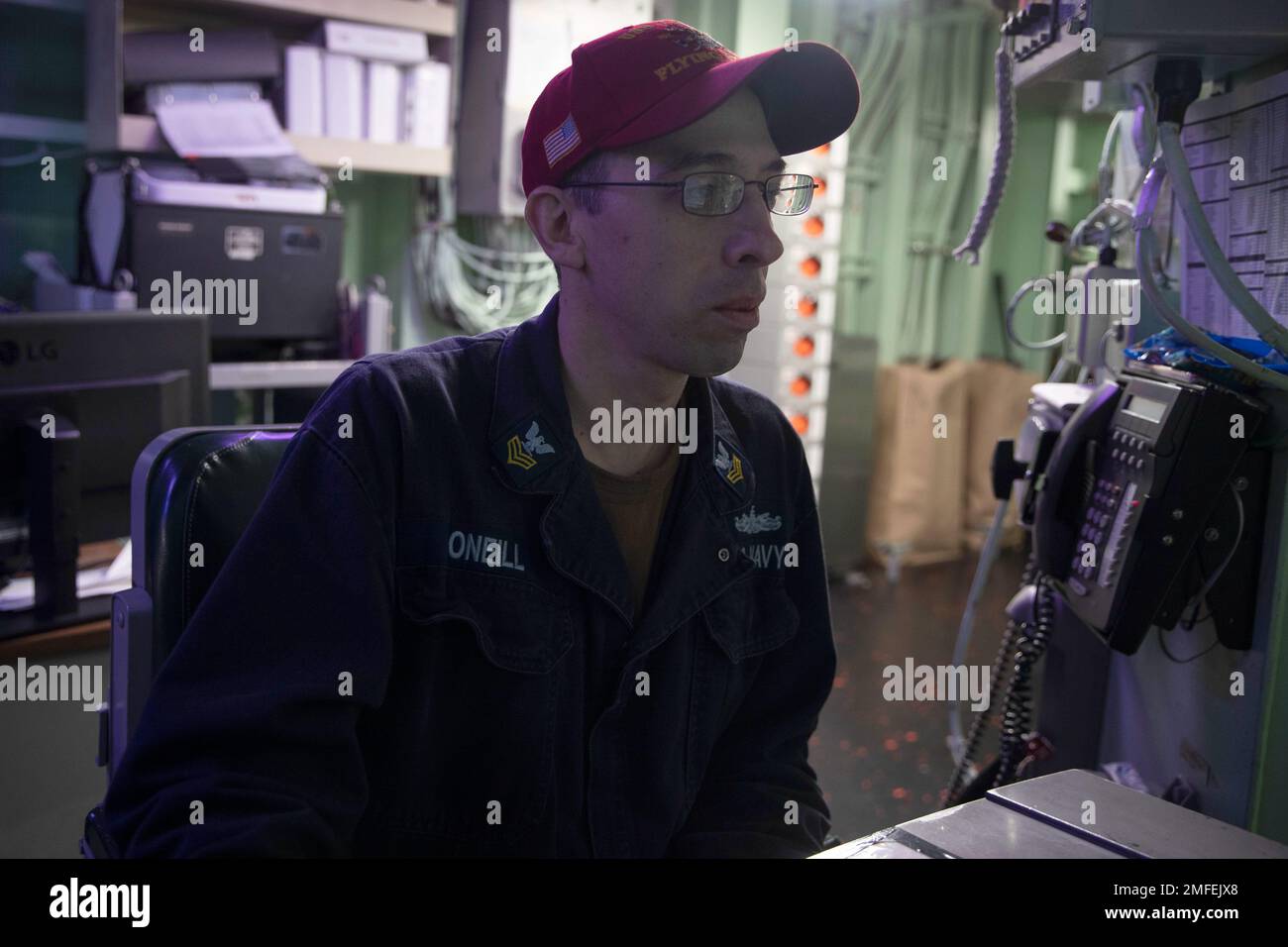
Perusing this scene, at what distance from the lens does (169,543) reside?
1.13 meters

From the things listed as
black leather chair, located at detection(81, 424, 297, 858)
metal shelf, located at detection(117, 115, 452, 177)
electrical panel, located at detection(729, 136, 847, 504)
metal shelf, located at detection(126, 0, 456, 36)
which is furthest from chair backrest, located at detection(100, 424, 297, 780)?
electrical panel, located at detection(729, 136, 847, 504)

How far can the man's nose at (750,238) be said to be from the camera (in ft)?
3.84

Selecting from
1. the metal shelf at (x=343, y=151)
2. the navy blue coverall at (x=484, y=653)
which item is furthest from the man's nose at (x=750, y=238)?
the metal shelf at (x=343, y=151)

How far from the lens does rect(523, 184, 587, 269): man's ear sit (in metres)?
1.24

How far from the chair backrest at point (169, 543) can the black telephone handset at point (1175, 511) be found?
99cm

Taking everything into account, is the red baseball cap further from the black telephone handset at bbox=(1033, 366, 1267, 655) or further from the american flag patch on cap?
the black telephone handset at bbox=(1033, 366, 1267, 655)

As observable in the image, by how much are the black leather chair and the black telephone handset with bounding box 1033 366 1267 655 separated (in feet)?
3.26

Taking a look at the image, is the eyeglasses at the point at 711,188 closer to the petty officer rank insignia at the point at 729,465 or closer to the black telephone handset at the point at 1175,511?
the petty officer rank insignia at the point at 729,465

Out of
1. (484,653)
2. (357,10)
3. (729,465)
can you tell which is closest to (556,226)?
(729,465)

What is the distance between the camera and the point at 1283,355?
1.20 m
